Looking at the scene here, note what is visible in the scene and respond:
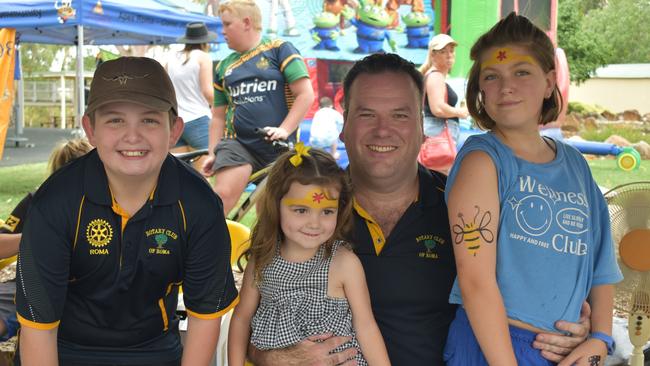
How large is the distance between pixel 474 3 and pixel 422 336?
11257mm

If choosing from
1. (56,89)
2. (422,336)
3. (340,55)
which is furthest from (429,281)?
(56,89)

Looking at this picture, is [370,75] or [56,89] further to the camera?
[56,89]

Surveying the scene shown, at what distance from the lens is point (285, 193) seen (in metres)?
2.36

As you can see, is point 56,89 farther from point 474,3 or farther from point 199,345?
point 199,345

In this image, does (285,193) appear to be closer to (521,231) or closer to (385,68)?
(385,68)

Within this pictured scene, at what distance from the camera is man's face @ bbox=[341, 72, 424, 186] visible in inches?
96.5

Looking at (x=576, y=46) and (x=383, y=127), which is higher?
(x=576, y=46)

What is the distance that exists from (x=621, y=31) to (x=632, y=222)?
31571 mm

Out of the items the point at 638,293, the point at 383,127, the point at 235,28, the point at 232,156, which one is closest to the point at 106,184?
the point at 383,127

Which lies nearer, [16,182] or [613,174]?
[16,182]

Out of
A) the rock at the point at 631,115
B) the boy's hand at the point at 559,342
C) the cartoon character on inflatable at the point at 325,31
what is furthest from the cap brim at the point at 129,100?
the rock at the point at 631,115

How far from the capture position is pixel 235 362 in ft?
7.58

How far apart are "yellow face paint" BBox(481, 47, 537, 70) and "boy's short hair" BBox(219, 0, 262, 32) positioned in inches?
111

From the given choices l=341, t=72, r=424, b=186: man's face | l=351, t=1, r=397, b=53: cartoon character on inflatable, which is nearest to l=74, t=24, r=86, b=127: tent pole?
l=341, t=72, r=424, b=186: man's face
